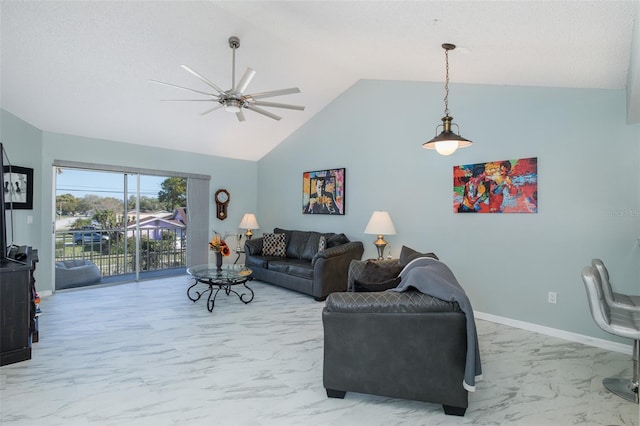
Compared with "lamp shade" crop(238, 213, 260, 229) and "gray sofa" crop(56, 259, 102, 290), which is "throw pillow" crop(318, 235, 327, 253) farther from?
"gray sofa" crop(56, 259, 102, 290)

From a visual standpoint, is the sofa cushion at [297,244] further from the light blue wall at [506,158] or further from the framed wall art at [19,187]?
the framed wall art at [19,187]

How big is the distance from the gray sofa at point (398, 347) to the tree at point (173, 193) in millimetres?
5204

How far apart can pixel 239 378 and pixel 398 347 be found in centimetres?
Result: 131

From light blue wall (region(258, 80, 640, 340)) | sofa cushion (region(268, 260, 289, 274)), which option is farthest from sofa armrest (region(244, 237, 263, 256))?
light blue wall (region(258, 80, 640, 340))

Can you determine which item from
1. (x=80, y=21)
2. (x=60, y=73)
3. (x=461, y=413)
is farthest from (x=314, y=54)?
(x=461, y=413)

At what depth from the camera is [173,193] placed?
6.55m

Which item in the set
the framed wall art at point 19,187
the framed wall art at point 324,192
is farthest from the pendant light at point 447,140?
the framed wall art at point 19,187

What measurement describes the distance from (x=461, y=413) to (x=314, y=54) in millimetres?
4221

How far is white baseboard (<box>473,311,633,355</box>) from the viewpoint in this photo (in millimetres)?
Result: 3195

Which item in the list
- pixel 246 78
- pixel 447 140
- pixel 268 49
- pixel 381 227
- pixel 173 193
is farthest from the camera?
pixel 173 193

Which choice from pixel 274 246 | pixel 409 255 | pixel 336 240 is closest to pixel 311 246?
pixel 336 240

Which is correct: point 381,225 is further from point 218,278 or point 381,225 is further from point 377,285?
point 218,278

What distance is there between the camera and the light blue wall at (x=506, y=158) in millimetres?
3270

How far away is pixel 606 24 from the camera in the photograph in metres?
2.14
